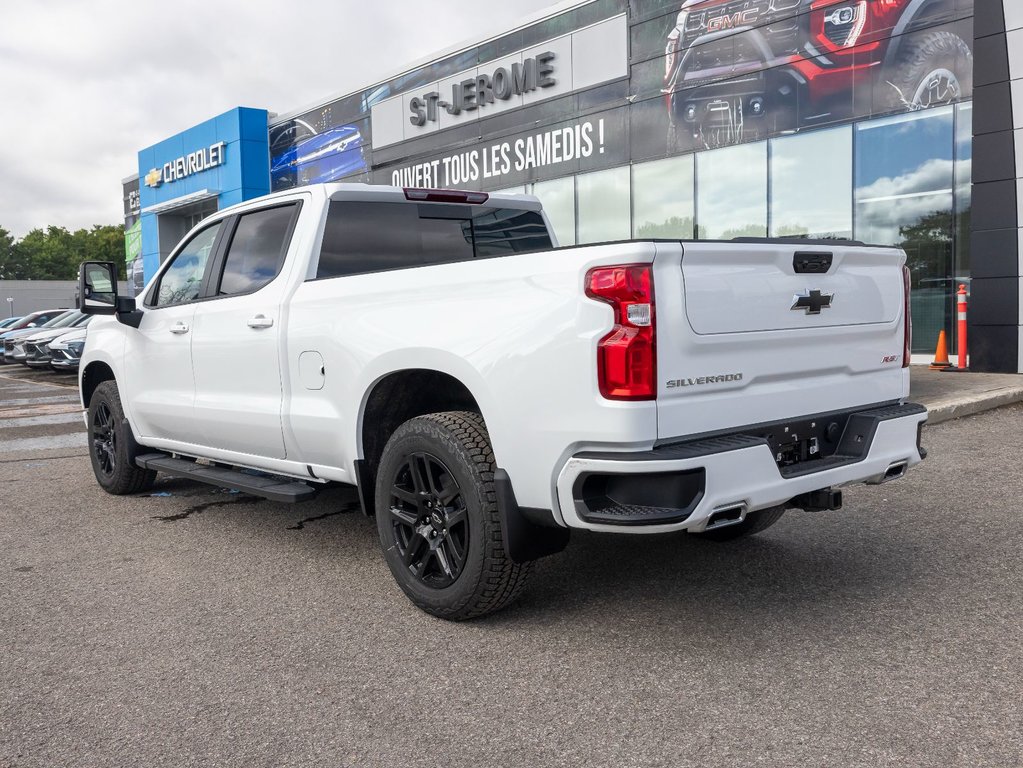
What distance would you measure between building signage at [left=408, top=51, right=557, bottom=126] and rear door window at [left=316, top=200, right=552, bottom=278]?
15055mm

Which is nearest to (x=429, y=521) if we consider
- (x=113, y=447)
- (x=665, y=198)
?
(x=113, y=447)

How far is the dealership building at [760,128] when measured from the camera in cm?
1320

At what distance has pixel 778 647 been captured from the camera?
341 cm

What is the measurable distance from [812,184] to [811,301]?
1270cm

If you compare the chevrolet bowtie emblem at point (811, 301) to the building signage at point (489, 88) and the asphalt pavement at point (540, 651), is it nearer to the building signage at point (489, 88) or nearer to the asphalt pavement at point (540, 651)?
the asphalt pavement at point (540, 651)

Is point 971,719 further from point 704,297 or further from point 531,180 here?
point 531,180

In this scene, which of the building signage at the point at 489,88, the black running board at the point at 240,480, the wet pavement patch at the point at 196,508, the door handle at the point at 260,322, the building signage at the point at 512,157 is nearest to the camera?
the black running board at the point at 240,480

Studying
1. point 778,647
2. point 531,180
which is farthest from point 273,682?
point 531,180

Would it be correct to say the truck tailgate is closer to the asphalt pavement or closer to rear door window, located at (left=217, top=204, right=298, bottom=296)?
the asphalt pavement

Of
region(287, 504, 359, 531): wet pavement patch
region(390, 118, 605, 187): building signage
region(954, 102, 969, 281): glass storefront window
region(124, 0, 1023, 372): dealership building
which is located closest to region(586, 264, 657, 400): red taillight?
region(287, 504, 359, 531): wet pavement patch

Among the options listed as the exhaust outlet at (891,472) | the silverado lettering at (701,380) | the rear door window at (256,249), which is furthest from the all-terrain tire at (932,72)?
the silverado lettering at (701,380)

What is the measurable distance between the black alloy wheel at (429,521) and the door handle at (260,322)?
1.28 m

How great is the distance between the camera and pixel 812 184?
50.1ft

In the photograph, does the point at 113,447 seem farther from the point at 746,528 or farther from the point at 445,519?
the point at 746,528
